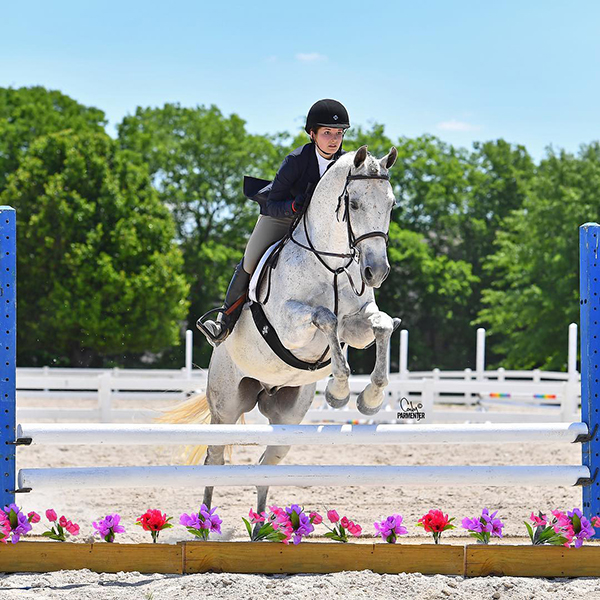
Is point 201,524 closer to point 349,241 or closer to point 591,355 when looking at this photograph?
point 349,241

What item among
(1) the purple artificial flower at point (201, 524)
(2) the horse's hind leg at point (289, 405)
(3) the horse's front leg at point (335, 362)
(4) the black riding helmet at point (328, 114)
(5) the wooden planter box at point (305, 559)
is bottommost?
(5) the wooden planter box at point (305, 559)

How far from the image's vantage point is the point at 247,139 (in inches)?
1416

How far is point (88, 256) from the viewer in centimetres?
2731

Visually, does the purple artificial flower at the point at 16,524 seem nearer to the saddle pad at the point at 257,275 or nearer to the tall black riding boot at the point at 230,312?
the tall black riding boot at the point at 230,312

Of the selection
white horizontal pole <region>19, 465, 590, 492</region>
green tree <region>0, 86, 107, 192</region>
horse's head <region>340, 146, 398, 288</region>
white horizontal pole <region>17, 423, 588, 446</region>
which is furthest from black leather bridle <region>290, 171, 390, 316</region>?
green tree <region>0, 86, 107, 192</region>

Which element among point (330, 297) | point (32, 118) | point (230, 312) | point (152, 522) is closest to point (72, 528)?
point (152, 522)

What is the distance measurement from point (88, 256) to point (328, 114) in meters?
23.5

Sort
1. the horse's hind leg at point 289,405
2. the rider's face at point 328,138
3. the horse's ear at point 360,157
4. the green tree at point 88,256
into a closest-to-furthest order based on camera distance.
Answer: the horse's ear at point 360,157 → the rider's face at point 328,138 → the horse's hind leg at point 289,405 → the green tree at point 88,256

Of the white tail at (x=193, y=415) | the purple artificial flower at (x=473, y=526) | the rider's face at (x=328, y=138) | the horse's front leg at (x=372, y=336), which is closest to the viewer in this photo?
the purple artificial flower at (x=473, y=526)

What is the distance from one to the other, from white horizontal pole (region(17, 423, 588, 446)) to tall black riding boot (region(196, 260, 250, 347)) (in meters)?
1.18

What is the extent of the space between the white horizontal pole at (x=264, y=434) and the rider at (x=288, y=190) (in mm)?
1232

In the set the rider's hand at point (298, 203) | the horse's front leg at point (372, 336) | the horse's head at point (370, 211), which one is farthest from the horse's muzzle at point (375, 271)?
the rider's hand at point (298, 203)

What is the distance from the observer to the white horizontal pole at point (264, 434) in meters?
4.09

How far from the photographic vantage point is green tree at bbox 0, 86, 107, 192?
31.3 m
